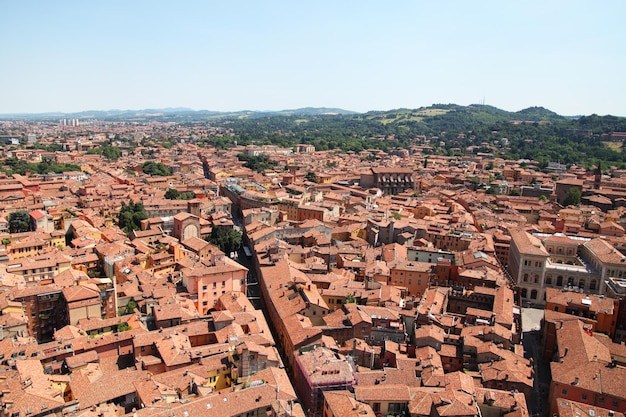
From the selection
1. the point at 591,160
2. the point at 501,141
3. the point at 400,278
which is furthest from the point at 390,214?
the point at 501,141

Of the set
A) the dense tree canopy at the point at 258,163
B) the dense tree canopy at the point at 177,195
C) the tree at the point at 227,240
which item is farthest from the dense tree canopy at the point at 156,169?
the tree at the point at 227,240

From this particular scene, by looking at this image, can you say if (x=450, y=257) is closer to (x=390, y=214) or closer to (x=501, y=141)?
(x=390, y=214)

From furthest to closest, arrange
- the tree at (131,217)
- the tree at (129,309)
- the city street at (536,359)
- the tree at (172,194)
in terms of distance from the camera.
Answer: the tree at (172,194) → the tree at (131,217) → the tree at (129,309) → the city street at (536,359)

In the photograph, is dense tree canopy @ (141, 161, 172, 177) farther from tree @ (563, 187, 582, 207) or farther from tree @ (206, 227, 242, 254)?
tree @ (563, 187, 582, 207)

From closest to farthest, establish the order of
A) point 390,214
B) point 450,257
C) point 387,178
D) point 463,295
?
point 463,295
point 450,257
point 390,214
point 387,178

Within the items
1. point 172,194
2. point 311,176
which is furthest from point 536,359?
point 311,176

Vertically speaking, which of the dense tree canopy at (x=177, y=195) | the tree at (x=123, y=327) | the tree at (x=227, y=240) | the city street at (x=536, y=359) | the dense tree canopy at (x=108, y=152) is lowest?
the city street at (x=536, y=359)

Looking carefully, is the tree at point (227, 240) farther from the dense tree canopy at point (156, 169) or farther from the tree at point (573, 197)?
the tree at point (573, 197)

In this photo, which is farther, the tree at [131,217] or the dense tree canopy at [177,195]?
the dense tree canopy at [177,195]
